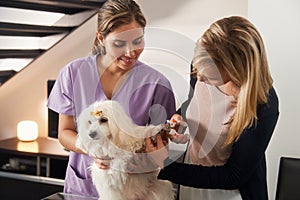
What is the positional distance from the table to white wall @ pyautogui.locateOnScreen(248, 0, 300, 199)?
1.31 meters

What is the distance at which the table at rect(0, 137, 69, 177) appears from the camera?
8.20 feet

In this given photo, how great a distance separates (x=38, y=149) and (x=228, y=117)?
5.92 ft

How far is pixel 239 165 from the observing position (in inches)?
40.0

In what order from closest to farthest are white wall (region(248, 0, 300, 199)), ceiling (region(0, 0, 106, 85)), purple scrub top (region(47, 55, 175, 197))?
1. purple scrub top (region(47, 55, 175, 197))
2. white wall (region(248, 0, 300, 199))
3. ceiling (region(0, 0, 106, 85))

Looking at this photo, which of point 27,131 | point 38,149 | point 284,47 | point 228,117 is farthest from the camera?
point 27,131

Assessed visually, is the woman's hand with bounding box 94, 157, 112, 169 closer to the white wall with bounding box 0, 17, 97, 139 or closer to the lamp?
the white wall with bounding box 0, 17, 97, 139

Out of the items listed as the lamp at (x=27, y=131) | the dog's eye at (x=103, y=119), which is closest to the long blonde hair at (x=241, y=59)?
the dog's eye at (x=103, y=119)

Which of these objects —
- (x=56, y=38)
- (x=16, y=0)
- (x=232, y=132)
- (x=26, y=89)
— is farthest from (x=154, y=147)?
(x=26, y=89)

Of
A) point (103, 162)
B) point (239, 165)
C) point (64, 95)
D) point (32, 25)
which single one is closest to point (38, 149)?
point (32, 25)

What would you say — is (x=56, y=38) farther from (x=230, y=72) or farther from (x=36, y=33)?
(x=230, y=72)

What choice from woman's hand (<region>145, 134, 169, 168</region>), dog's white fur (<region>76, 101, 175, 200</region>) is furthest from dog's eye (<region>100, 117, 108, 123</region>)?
woman's hand (<region>145, 134, 169, 168</region>)

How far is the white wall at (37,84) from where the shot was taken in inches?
107

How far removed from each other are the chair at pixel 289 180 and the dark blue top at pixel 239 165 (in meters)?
0.66

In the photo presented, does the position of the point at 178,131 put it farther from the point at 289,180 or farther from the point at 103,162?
the point at 289,180
